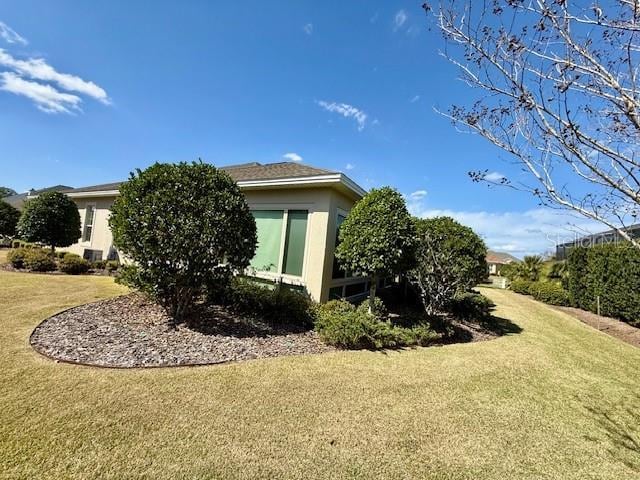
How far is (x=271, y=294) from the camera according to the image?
7371mm

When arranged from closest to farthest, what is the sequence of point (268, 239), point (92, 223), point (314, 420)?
point (314, 420) < point (268, 239) < point (92, 223)

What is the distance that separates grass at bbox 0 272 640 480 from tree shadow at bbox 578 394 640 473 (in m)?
0.02

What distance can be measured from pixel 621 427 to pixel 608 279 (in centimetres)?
1171

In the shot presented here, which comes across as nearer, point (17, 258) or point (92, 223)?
point (17, 258)

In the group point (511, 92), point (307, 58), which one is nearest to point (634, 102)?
point (511, 92)

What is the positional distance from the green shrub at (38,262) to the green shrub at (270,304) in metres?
8.28

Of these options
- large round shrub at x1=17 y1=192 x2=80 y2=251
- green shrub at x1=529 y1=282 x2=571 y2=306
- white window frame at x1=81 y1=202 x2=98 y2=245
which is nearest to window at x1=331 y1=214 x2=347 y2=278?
large round shrub at x1=17 y1=192 x2=80 y2=251

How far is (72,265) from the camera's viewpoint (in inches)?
434

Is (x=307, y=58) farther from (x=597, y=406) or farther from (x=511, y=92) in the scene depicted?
(x=597, y=406)

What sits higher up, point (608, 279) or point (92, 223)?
point (92, 223)

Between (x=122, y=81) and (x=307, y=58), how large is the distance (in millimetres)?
6154

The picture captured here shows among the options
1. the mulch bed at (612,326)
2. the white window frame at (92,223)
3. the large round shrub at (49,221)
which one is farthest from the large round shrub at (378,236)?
the white window frame at (92,223)

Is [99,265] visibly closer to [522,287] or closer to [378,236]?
[378,236]

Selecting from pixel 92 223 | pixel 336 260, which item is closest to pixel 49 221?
pixel 92 223
